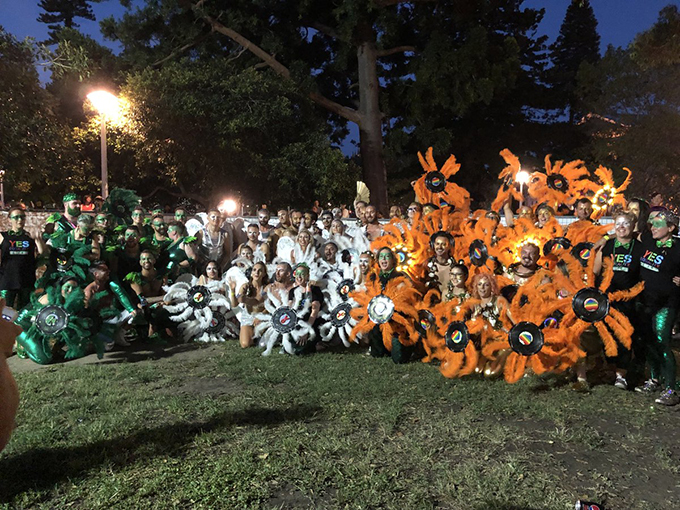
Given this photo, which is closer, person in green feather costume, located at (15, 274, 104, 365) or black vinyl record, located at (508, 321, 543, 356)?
black vinyl record, located at (508, 321, 543, 356)

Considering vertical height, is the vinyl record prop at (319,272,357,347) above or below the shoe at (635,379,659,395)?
above

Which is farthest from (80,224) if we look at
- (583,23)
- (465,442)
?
(583,23)

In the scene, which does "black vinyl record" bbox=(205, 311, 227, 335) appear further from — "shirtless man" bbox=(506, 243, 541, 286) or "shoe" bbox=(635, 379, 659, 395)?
"shoe" bbox=(635, 379, 659, 395)

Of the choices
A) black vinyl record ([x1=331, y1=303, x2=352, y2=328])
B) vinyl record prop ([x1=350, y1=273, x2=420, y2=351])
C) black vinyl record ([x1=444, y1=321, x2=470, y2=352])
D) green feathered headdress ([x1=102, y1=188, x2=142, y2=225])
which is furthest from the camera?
green feathered headdress ([x1=102, y1=188, x2=142, y2=225])

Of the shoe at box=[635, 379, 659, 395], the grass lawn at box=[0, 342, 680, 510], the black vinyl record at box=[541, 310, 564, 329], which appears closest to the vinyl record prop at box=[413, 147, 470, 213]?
Result: the black vinyl record at box=[541, 310, 564, 329]

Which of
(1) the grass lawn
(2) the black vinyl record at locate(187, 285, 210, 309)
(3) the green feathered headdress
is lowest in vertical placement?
(1) the grass lawn

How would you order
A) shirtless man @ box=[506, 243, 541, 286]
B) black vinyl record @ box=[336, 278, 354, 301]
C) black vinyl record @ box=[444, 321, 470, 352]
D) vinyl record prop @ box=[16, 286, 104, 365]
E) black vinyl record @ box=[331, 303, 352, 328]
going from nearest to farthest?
black vinyl record @ box=[444, 321, 470, 352], shirtless man @ box=[506, 243, 541, 286], vinyl record prop @ box=[16, 286, 104, 365], black vinyl record @ box=[331, 303, 352, 328], black vinyl record @ box=[336, 278, 354, 301]

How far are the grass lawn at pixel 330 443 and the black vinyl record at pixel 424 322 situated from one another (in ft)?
1.53

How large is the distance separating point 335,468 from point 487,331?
2368 mm

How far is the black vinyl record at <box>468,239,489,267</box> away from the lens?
5727mm

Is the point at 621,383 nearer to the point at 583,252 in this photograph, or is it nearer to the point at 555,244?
the point at 583,252

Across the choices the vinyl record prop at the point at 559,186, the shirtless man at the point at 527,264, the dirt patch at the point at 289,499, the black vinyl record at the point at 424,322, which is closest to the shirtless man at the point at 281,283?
the black vinyl record at the point at 424,322

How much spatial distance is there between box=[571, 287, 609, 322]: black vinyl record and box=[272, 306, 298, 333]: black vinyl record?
317 cm

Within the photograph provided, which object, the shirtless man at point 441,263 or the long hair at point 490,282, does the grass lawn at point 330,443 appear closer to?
the long hair at point 490,282
